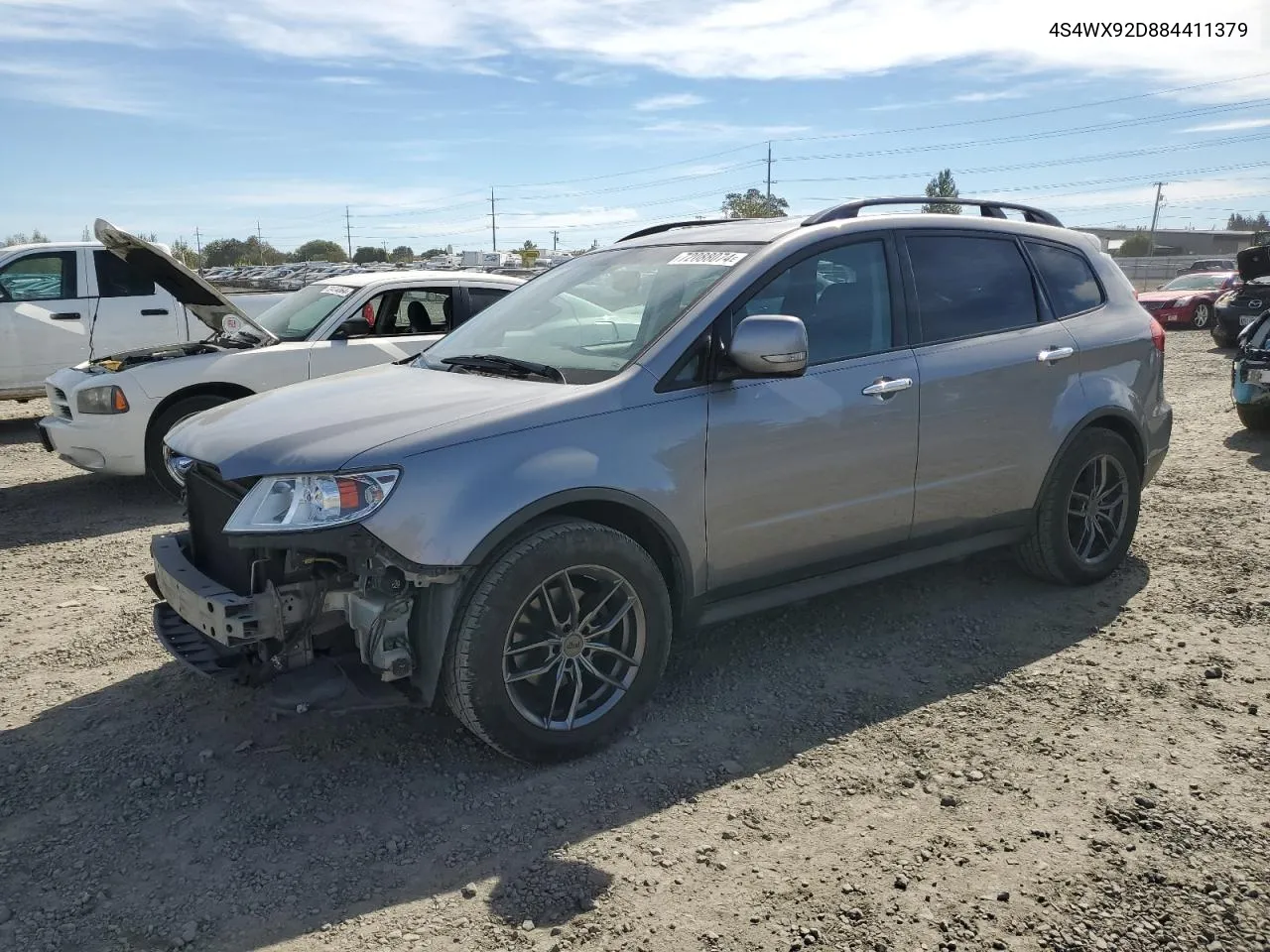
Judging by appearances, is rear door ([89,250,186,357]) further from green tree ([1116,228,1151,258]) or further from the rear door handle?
green tree ([1116,228,1151,258])

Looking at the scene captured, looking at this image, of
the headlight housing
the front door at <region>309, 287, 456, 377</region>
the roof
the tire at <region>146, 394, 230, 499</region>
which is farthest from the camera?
the roof

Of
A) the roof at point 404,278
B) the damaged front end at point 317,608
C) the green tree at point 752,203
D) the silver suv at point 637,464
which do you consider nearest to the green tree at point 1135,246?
the green tree at point 752,203

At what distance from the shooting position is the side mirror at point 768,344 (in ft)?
11.6

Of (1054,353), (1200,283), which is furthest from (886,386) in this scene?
(1200,283)

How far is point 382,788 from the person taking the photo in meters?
3.40

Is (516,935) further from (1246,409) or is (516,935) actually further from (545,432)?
(1246,409)

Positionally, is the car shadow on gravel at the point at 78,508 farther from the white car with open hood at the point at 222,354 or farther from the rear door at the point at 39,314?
the rear door at the point at 39,314

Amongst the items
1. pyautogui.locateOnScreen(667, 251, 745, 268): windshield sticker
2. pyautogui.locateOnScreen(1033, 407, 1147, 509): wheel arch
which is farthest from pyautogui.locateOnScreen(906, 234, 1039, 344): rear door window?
pyautogui.locateOnScreen(667, 251, 745, 268): windshield sticker

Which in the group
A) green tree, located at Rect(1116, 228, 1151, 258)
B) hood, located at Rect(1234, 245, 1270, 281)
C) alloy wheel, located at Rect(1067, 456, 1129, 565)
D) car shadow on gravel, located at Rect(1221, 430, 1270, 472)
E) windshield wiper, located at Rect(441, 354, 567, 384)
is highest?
green tree, located at Rect(1116, 228, 1151, 258)

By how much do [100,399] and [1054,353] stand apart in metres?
6.17

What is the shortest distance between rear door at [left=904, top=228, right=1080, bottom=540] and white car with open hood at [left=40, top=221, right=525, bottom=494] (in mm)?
3855

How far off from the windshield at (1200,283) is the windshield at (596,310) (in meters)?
22.5

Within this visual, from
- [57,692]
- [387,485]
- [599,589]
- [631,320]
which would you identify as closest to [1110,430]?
[631,320]

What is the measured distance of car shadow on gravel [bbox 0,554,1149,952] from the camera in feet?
9.17
